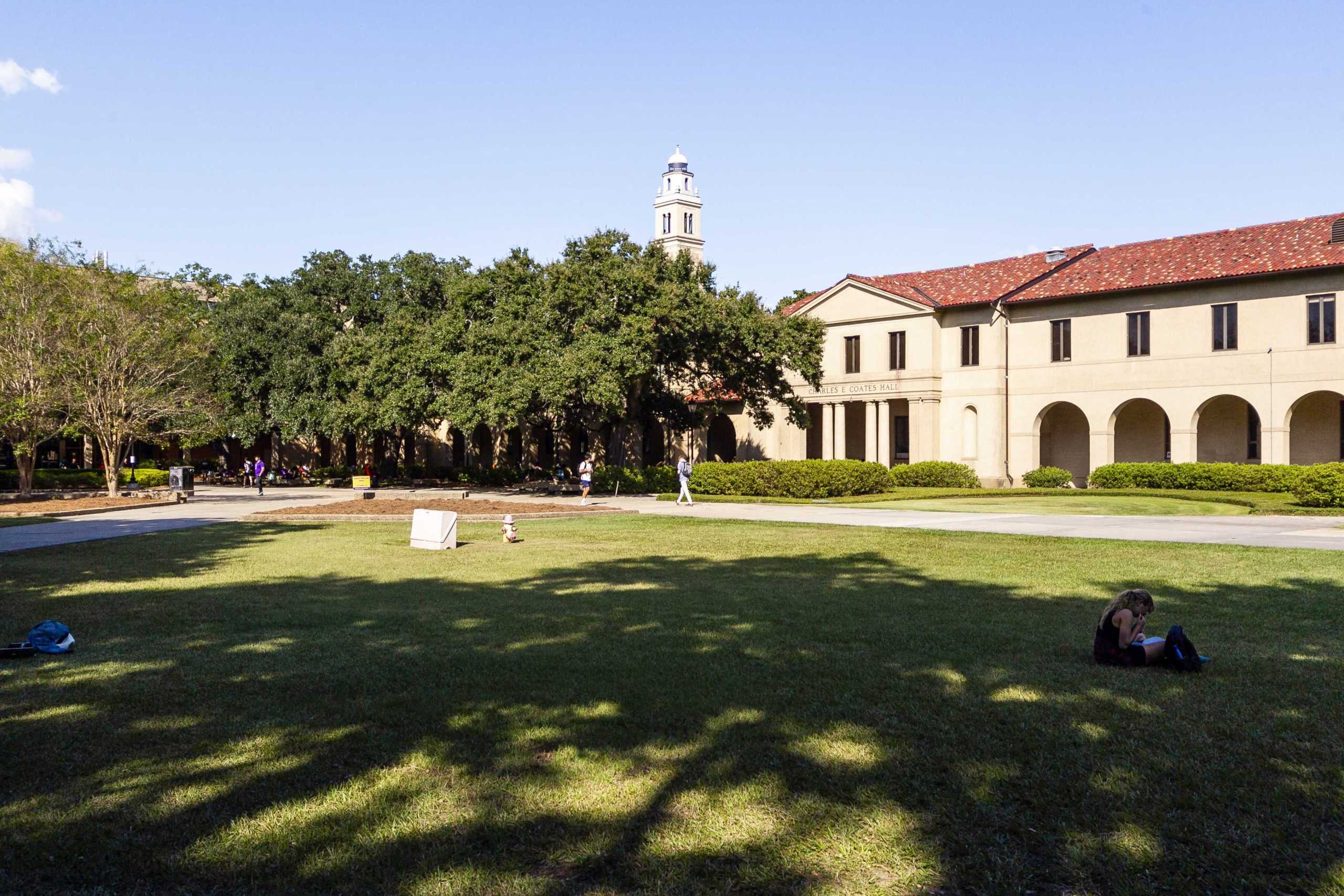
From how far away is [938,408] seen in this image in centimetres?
4388

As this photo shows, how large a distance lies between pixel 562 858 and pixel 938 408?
136ft

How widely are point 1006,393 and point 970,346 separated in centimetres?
254

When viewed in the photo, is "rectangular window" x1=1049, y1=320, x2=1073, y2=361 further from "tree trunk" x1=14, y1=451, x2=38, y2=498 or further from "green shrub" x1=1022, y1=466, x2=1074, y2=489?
"tree trunk" x1=14, y1=451, x2=38, y2=498

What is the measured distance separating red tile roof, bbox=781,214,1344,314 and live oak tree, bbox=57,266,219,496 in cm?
2719

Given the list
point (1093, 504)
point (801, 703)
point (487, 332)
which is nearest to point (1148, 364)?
point (1093, 504)

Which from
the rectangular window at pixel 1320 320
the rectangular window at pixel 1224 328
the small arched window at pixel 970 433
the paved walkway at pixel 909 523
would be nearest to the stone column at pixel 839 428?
the small arched window at pixel 970 433

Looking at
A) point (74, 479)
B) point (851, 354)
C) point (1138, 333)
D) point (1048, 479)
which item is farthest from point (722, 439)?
point (74, 479)

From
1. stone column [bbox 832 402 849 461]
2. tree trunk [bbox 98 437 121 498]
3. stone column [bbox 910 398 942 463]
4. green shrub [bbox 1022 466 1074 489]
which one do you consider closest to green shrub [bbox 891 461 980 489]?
stone column [bbox 910 398 942 463]

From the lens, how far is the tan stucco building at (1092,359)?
35.0 metres

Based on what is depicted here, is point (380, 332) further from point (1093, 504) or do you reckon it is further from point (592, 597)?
point (592, 597)

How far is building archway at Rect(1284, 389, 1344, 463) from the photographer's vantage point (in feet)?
117

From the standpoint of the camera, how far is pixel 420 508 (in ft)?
81.0

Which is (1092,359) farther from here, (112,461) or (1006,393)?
(112,461)

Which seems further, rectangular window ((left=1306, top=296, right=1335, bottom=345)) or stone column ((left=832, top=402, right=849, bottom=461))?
stone column ((left=832, top=402, right=849, bottom=461))
